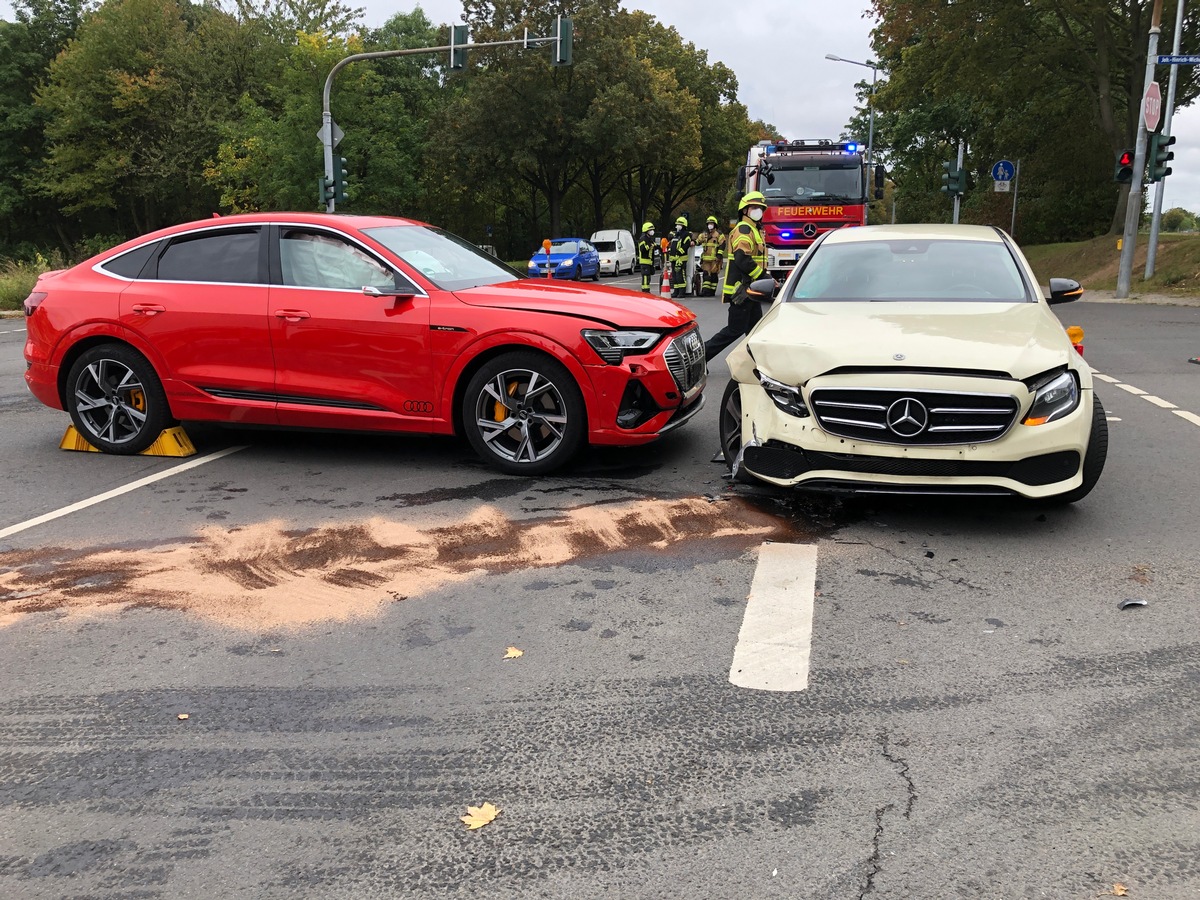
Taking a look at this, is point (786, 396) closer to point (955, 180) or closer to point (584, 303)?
point (584, 303)

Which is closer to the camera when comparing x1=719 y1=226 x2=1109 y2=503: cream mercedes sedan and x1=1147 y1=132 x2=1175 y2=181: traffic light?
x1=719 y1=226 x2=1109 y2=503: cream mercedes sedan

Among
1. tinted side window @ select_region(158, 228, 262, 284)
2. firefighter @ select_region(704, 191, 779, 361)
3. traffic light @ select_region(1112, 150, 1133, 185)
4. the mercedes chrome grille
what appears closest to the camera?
the mercedes chrome grille

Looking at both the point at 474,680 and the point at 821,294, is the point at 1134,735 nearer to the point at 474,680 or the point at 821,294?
the point at 474,680

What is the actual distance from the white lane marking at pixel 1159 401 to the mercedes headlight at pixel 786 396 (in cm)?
550

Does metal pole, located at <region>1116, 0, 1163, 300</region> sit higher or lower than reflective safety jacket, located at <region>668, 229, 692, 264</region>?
higher

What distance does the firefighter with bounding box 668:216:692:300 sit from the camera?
1021 inches

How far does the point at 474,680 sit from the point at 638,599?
105 centimetres

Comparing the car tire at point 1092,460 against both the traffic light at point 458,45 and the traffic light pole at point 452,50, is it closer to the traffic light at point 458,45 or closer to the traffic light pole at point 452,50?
the traffic light pole at point 452,50

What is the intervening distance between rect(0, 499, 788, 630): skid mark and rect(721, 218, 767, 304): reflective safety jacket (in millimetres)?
5247

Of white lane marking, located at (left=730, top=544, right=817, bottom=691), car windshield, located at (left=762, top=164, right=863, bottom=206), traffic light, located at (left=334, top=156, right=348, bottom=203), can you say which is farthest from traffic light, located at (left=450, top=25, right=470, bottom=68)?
white lane marking, located at (left=730, top=544, right=817, bottom=691)

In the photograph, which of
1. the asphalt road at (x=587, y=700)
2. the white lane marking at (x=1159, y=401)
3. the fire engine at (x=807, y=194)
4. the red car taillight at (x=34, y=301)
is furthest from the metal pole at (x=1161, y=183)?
the red car taillight at (x=34, y=301)

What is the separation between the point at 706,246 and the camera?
22.8m

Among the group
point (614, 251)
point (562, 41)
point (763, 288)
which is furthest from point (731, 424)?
point (614, 251)

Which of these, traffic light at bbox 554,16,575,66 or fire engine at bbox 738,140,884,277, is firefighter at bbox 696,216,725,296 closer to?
fire engine at bbox 738,140,884,277
